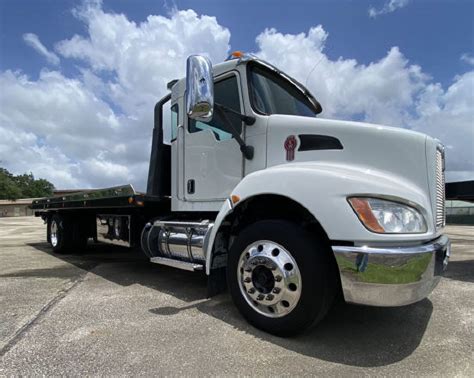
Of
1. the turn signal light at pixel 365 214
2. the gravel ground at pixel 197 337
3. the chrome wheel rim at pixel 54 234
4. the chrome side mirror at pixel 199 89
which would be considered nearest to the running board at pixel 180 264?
the gravel ground at pixel 197 337

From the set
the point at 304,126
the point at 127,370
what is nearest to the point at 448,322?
the point at 304,126

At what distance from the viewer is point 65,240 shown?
7.34 m

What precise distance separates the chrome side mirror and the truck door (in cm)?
86

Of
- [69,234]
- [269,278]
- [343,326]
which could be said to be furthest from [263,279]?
[69,234]

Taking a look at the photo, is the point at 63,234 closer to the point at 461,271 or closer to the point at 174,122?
the point at 174,122

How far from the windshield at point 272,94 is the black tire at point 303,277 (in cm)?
128

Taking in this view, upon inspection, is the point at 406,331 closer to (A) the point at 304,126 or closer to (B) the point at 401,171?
(B) the point at 401,171

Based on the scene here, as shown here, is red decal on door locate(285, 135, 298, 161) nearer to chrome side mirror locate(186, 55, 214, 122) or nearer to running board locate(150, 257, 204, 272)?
chrome side mirror locate(186, 55, 214, 122)

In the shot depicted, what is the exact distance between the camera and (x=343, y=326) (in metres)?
3.05

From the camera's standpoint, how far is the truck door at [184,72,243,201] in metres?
3.70

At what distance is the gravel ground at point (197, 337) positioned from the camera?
92.3 inches

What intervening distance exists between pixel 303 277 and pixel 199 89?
1608 millimetres

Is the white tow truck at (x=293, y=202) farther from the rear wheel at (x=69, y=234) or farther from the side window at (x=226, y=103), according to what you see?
the rear wheel at (x=69, y=234)

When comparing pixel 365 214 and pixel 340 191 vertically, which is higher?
pixel 340 191
